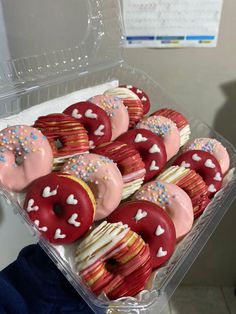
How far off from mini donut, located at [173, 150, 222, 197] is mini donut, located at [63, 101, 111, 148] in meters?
0.17

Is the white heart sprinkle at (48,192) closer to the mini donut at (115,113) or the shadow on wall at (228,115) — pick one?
the mini donut at (115,113)

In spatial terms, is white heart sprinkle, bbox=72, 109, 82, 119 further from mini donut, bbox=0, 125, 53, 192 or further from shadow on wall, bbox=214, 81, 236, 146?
shadow on wall, bbox=214, 81, 236, 146

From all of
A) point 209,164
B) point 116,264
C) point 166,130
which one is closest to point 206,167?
point 209,164

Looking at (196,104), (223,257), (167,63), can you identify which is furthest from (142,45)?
(223,257)

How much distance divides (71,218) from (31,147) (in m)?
0.15

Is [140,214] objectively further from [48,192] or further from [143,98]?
[143,98]

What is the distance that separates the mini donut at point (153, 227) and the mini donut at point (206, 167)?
211 millimetres

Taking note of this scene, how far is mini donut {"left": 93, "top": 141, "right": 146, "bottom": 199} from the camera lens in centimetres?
76

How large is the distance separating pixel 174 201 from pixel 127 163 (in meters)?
0.11

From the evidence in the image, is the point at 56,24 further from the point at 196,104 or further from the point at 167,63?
the point at 196,104

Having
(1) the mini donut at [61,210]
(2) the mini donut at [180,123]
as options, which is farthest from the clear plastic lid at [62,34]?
(1) the mini donut at [61,210]

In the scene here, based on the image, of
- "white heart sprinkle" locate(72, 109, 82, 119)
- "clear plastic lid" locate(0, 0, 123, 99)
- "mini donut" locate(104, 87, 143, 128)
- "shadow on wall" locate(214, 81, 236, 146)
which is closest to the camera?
"white heart sprinkle" locate(72, 109, 82, 119)

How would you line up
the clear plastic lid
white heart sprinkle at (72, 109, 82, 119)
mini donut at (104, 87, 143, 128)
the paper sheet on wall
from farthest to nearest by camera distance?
the paper sheet on wall, the clear plastic lid, mini donut at (104, 87, 143, 128), white heart sprinkle at (72, 109, 82, 119)

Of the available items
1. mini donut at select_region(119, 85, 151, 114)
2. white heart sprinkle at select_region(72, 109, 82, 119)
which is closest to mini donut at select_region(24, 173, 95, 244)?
white heart sprinkle at select_region(72, 109, 82, 119)
